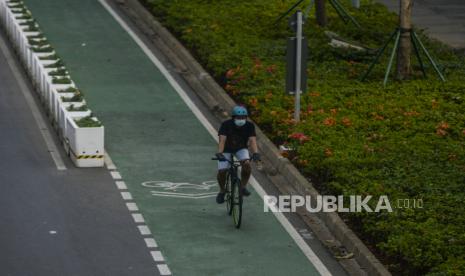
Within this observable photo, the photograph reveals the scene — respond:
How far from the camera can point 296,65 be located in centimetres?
2566

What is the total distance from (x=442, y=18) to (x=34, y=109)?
1624 cm

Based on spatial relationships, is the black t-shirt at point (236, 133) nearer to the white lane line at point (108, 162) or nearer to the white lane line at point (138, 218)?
the white lane line at point (138, 218)

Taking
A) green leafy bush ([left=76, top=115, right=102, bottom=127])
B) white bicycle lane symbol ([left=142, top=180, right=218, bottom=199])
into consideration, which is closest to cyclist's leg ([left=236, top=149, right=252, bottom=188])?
white bicycle lane symbol ([left=142, top=180, right=218, bottom=199])

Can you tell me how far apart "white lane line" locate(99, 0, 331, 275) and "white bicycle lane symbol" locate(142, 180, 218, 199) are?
2.71 feet

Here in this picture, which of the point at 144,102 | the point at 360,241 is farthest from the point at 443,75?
the point at 360,241

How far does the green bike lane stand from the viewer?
1970 centimetres

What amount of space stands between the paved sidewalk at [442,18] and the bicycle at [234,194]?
1615 centimetres

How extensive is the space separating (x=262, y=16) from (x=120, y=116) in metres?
10.1

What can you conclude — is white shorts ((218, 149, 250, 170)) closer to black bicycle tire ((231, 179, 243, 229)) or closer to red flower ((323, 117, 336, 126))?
black bicycle tire ((231, 179, 243, 229))

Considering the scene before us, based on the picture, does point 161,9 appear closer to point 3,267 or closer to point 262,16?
point 262,16

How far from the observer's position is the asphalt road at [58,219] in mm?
19141

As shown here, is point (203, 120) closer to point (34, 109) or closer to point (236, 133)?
point (34, 109)

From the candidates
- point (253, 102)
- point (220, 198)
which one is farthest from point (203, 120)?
point (220, 198)

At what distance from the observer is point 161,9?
37.8m
